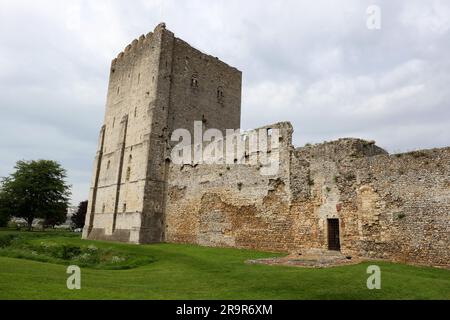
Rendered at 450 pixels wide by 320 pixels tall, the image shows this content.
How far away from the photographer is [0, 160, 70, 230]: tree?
37.3 metres

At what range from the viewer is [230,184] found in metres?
20.8

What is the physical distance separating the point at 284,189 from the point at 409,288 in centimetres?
971

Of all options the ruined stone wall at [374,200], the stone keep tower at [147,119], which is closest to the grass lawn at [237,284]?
the ruined stone wall at [374,200]

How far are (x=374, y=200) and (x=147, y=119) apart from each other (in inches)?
666

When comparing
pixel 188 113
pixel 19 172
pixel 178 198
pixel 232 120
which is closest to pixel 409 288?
pixel 178 198

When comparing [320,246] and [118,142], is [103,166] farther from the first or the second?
[320,246]

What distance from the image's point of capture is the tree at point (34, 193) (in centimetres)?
3728

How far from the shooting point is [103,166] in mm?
30406

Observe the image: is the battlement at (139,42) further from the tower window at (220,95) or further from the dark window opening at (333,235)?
the dark window opening at (333,235)

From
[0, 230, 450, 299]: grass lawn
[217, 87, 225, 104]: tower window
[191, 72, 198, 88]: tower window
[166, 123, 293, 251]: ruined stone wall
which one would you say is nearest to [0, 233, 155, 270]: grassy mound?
[0, 230, 450, 299]: grass lawn

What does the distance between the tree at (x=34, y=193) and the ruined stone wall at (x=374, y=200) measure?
29969 mm

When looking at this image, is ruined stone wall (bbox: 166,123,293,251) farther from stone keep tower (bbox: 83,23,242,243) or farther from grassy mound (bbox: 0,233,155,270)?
grassy mound (bbox: 0,233,155,270)

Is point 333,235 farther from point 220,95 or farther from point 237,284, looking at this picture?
point 220,95

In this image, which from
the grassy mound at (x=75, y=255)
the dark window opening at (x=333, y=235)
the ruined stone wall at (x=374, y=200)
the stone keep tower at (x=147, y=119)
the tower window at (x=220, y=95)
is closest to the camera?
the ruined stone wall at (x=374, y=200)
